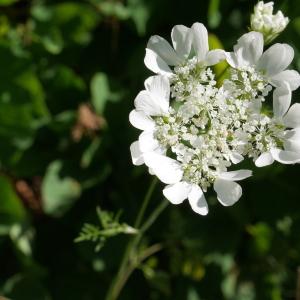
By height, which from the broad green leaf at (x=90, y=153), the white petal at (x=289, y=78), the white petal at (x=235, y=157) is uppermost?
the white petal at (x=289, y=78)

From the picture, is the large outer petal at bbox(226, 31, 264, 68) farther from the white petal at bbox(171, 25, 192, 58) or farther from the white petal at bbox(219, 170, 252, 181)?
the white petal at bbox(219, 170, 252, 181)

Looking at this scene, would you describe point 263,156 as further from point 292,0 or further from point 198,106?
point 292,0

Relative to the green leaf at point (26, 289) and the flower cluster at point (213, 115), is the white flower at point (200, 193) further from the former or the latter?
the green leaf at point (26, 289)

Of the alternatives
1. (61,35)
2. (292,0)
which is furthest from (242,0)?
(61,35)

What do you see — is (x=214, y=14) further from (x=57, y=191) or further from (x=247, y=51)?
(x=57, y=191)

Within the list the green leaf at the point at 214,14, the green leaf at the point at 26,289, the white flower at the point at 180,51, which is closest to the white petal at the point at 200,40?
the white flower at the point at 180,51

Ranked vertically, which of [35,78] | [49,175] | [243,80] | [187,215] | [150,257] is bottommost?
[150,257]

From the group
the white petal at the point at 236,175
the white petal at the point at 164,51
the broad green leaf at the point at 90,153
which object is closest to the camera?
the white petal at the point at 236,175

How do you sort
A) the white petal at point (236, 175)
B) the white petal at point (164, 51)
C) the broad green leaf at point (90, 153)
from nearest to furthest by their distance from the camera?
the white petal at point (236, 175), the white petal at point (164, 51), the broad green leaf at point (90, 153)
